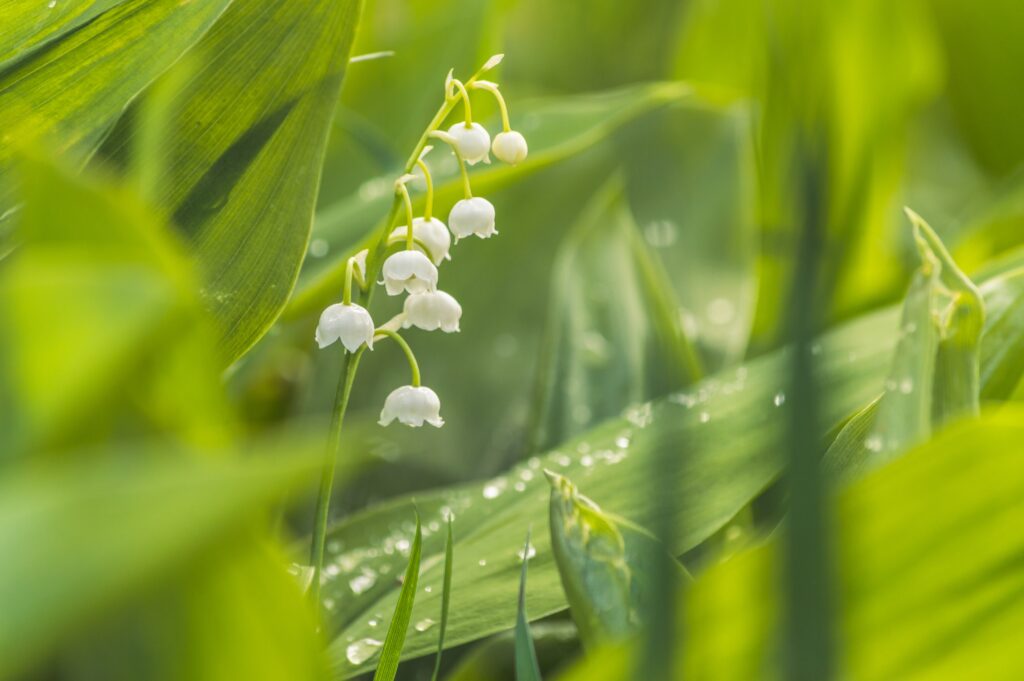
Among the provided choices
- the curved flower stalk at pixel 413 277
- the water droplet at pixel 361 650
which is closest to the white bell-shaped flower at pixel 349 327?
the curved flower stalk at pixel 413 277


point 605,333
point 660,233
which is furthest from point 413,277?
point 660,233

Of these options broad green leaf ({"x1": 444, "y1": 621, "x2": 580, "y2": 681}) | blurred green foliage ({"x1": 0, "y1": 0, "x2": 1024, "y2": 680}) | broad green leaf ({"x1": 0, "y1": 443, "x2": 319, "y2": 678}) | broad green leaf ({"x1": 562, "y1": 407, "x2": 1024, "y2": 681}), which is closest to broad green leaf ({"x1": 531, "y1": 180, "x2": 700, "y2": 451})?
blurred green foliage ({"x1": 0, "y1": 0, "x2": 1024, "y2": 680})

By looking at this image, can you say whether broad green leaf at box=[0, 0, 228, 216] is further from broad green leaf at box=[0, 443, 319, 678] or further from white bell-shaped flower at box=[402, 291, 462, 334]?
broad green leaf at box=[0, 443, 319, 678]

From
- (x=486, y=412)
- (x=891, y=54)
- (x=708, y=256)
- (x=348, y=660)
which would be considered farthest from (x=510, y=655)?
(x=891, y=54)

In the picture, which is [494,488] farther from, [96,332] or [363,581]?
[96,332]

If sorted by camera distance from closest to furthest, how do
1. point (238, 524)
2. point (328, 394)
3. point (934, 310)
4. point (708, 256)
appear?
point (238, 524) < point (934, 310) < point (328, 394) < point (708, 256)

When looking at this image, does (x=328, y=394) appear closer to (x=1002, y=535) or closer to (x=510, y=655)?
(x=510, y=655)

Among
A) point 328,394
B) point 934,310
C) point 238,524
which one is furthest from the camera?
point 328,394
